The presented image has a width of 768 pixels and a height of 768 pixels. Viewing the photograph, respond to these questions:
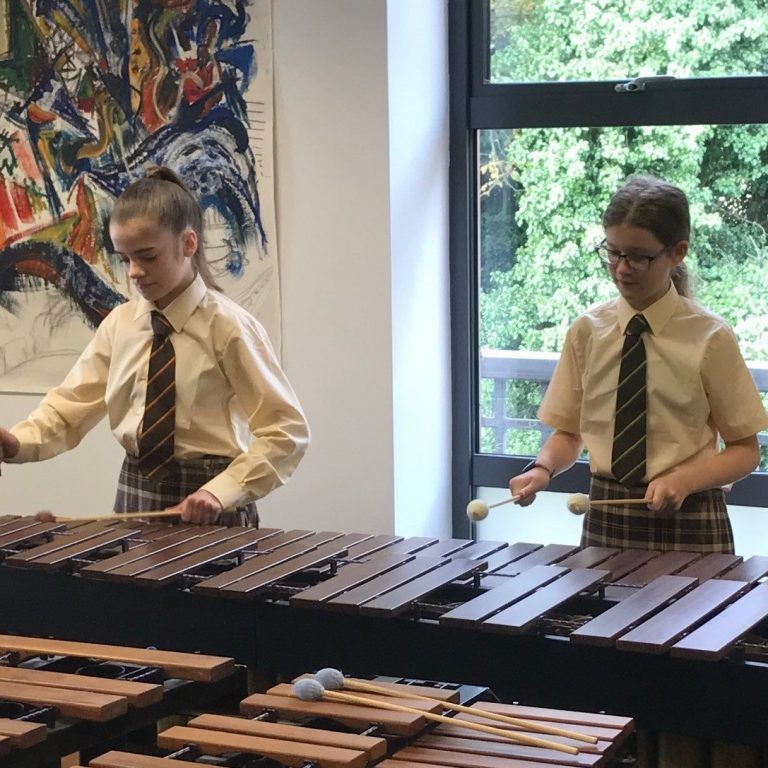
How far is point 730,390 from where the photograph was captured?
3211mm

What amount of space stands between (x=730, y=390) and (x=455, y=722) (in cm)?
134

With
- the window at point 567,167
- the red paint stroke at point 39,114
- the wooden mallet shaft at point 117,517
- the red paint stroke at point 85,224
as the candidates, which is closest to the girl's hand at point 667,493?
the wooden mallet shaft at point 117,517

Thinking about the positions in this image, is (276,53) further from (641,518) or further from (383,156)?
(641,518)

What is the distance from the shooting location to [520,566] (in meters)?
2.96

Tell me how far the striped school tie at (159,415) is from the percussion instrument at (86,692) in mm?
927

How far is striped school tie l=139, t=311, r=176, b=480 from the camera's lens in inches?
137

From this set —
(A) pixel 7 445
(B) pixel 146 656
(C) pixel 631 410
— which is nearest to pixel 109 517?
(A) pixel 7 445

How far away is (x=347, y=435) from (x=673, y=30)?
1.55 metres

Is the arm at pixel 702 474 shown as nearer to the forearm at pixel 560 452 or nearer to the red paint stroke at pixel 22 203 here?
the forearm at pixel 560 452

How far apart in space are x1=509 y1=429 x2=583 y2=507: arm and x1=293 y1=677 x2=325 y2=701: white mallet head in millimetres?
1083

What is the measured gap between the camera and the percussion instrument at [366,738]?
205 centimetres

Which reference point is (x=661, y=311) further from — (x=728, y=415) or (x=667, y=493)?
(x=667, y=493)

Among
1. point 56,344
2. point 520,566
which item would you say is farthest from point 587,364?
point 56,344

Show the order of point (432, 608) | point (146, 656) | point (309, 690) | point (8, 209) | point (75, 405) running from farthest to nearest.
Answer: point (8, 209) < point (75, 405) < point (432, 608) < point (146, 656) < point (309, 690)
